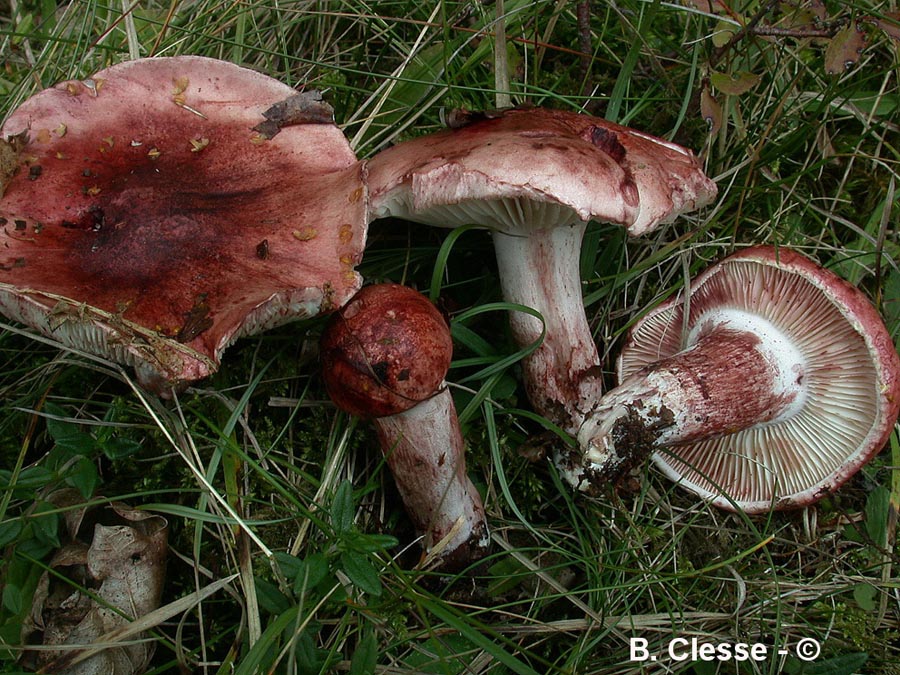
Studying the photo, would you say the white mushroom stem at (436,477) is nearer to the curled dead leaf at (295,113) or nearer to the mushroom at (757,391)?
the mushroom at (757,391)

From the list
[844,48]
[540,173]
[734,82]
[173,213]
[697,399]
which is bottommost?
[697,399]

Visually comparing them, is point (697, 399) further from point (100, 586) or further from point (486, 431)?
point (100, 586)

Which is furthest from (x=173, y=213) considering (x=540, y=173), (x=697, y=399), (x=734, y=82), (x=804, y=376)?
(x=804, y=376)

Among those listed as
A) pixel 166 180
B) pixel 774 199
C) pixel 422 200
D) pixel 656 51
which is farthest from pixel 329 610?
pixel 656 51
